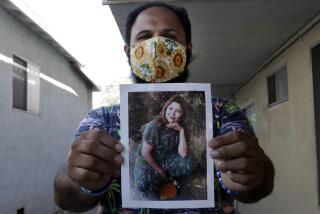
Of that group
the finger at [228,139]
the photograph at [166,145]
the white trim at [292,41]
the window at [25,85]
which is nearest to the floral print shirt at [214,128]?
the photograph at [166,145]

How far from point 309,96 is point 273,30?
100 cm

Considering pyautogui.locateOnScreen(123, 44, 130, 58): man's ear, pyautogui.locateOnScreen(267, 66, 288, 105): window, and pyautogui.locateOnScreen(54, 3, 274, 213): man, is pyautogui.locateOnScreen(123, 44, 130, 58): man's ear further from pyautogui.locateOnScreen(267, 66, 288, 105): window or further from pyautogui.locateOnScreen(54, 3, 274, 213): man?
pyautogui.locateOnScreen(267, 66, 288, 105): window

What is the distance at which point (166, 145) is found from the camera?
1576 millimetres

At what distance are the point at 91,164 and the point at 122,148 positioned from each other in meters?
0.14

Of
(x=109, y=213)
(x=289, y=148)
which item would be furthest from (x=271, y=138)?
(x=109, y=213)

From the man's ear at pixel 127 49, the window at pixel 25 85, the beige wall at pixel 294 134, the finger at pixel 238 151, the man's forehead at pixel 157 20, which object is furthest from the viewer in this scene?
the window at pixel 25 85

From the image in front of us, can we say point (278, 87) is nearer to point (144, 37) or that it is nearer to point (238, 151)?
point (144, 37)

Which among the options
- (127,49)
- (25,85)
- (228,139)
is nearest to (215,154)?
(228,139)

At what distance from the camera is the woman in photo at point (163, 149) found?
62.0 inches

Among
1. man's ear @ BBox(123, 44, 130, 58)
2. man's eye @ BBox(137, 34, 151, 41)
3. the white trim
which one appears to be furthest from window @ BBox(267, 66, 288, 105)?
man's eye @ BBox(137, 34, 151, 41)

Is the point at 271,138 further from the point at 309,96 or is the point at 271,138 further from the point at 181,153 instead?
the point at 181,153

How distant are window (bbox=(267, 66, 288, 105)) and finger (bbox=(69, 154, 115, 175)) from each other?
19.5 feet

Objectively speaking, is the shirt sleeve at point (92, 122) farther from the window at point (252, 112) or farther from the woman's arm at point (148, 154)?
the window at point (252, 112)

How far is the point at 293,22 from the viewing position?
561 centimetres
